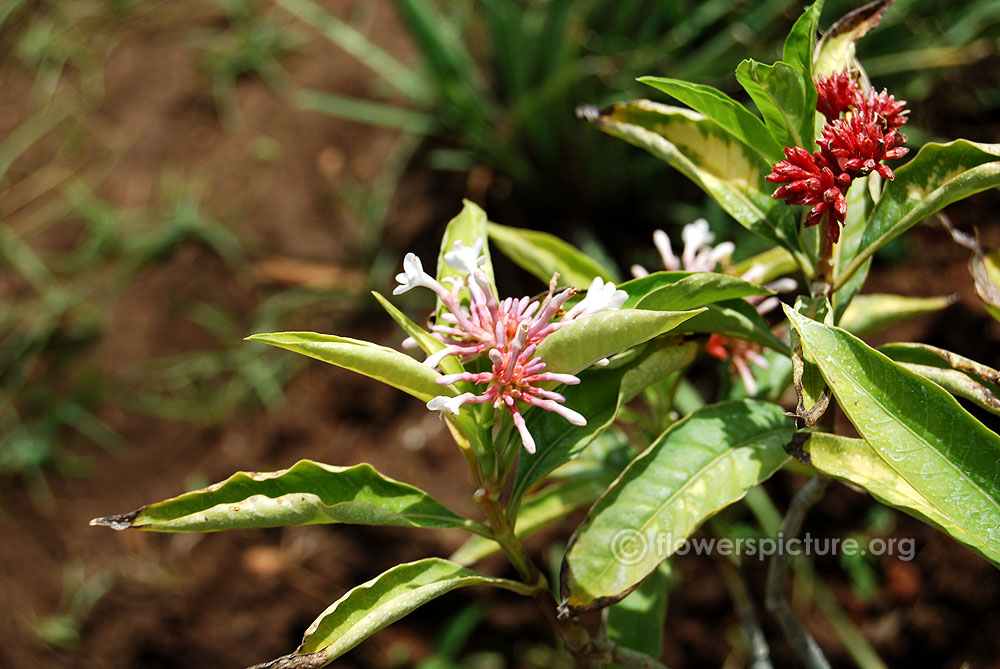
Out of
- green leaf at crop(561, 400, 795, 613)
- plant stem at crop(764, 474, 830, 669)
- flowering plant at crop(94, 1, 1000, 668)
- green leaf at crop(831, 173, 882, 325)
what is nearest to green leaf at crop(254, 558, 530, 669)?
flowering plant at crop(94, 1, 1000, 668)

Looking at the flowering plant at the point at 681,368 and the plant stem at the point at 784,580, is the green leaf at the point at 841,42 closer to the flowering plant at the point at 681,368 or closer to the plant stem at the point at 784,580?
the flowering plant at the point at 681,368

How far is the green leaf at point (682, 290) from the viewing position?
0.94 m

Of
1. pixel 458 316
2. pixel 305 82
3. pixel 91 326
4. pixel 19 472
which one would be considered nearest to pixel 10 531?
pixel 19 472

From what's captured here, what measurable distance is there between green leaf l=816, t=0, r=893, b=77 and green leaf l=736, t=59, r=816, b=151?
14cm

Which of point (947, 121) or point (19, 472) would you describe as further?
point (19, 472)

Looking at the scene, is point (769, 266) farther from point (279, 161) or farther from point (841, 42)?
point (279, 161)

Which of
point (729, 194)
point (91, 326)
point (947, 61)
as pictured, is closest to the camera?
point (729, 194)

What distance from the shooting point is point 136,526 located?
0.90m

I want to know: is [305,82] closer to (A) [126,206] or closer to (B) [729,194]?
(A) [126,206]

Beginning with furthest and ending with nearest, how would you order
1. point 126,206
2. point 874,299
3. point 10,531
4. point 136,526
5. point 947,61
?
1. point 126,206
2. point 10,531
3. point 947,61
4. point 874,299
5. point 136,526

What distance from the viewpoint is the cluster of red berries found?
0.90 m

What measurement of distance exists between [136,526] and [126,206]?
2429 mm

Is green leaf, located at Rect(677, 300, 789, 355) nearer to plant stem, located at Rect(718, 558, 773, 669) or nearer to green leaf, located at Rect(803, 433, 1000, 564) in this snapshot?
green leaf, located at Rect(803, 433, 1000, 564)

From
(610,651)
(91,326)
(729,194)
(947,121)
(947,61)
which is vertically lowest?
(91,326)
